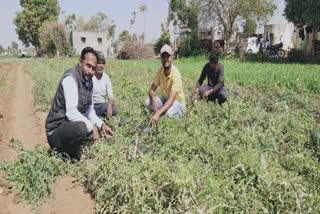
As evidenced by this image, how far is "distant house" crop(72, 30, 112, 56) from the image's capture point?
145ft

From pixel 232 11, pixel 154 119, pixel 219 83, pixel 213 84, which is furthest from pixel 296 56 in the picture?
pixel 154 119

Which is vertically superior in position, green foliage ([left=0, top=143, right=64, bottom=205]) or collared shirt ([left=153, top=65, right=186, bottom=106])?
collared shirt ([left=153, top=65, right=186, bottom=106])

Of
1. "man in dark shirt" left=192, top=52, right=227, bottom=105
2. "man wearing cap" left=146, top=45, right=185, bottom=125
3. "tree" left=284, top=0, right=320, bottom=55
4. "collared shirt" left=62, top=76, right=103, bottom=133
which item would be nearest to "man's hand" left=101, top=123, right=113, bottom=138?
"collared shirt" left=62, top=76, right=103, bottom=133

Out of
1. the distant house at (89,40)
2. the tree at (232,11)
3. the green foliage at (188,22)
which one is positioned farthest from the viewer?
the distant house at (89,40)

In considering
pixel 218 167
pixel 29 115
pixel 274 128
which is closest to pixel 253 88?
pixel 274 128

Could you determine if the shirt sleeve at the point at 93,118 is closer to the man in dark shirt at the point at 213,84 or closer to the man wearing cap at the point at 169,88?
the man wearing cap at the point at 169,88

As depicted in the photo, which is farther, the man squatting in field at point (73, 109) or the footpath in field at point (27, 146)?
the man squatting in field at point (73, 109)

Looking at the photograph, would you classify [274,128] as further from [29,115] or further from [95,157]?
[29,115]

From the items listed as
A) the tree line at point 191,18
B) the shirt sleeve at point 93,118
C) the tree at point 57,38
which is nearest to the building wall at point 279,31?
the tree line at point 191,18

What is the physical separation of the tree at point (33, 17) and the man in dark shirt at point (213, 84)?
43872 mm

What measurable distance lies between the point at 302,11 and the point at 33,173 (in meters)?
18.0

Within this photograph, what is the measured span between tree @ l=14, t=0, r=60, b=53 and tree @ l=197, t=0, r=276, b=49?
2731cm

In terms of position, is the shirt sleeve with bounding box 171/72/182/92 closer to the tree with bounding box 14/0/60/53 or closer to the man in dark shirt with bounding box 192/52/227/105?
the man in dark shirt with bounding box 192/52/227/105

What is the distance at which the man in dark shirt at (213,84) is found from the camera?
20.7 ft
